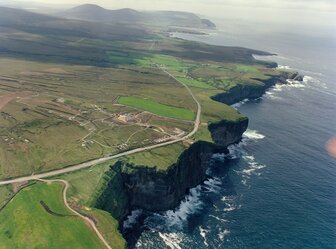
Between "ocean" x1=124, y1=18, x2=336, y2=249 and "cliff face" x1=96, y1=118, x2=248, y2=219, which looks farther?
"cliff face" x1=96, y1=118, x2=248, y2=219

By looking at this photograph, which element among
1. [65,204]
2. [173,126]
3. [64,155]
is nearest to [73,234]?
[65,204]

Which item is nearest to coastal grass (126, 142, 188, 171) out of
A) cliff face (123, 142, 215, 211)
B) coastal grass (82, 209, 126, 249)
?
cliff face (123, 142, 215, 211)

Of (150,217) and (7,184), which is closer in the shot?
(7,184)

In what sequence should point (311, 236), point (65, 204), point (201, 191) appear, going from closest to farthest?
point (65, 204) < point (311, 236) < point (201, 191)

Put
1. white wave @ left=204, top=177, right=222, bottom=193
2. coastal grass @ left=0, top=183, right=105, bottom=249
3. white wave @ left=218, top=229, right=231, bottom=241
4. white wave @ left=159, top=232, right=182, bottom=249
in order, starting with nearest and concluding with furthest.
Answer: coastal grass @ left=0, top=183, right=105, bottom=249, white wave @ left=159, top=232, right=182, bottom=249, white wave @ left=218, top=229, right=231, bottom=241, white wave @ left=204, top=177, right=222, bottom=193

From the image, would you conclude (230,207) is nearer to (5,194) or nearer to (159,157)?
(159,157)

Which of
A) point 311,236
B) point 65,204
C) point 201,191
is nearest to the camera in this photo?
point 65,204

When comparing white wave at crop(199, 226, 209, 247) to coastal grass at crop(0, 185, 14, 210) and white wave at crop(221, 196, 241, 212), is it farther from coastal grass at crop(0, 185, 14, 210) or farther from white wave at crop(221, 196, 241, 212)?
coastal grass at crop(0, 185, 14, 210)

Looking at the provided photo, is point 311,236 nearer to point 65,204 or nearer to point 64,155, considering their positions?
point 65,204
